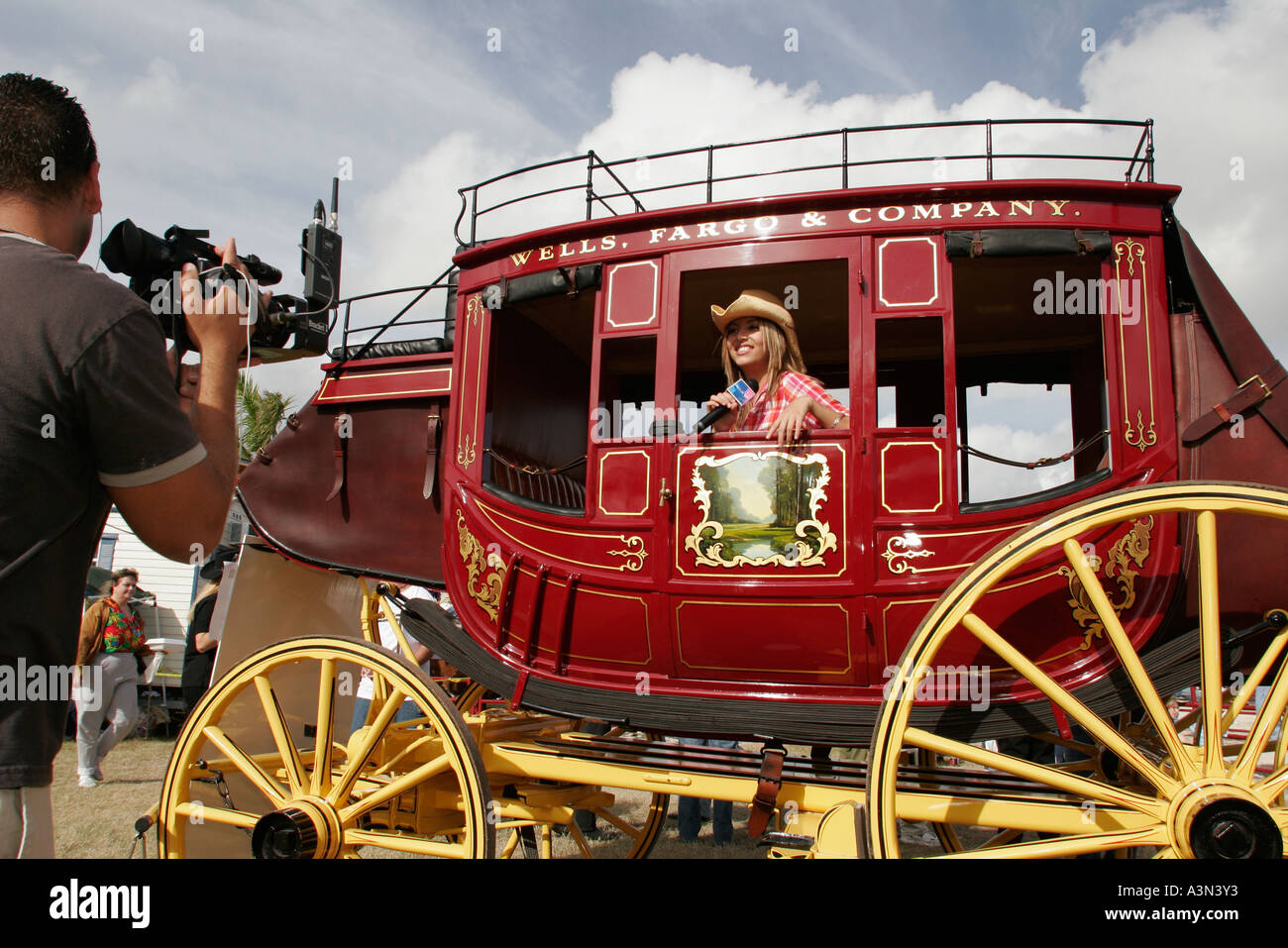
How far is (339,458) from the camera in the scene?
3963 mm

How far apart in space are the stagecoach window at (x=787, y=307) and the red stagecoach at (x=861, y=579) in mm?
46

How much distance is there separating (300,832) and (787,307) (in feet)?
9.02

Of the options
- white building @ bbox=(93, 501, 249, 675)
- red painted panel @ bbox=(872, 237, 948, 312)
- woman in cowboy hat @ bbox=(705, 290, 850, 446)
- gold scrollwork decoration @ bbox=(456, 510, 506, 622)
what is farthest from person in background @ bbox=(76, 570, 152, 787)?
red painted panel @ bbox=(872, 237, 948, 312)

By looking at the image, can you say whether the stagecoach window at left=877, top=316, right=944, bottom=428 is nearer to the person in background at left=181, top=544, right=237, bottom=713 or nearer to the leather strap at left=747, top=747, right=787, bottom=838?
the leather strap at left=747, top=747, right=787, bottom=838

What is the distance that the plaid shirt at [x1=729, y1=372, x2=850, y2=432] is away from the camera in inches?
117

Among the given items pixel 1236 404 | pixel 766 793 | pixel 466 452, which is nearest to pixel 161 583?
pixel 466 452

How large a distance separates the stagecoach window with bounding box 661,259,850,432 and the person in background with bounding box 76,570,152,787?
5329 millimetres

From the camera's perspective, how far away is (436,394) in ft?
12.4

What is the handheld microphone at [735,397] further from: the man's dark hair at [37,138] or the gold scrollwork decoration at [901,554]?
the man's dark hair at [37,138]

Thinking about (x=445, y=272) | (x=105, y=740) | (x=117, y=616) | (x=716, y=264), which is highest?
(x=445, y=272)

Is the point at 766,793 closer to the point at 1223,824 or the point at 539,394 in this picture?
the point at 1223,824
